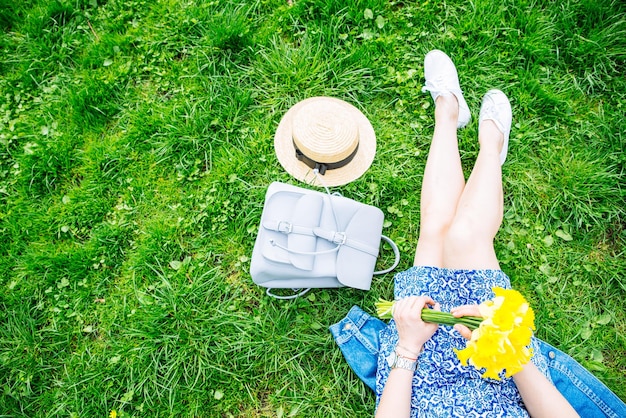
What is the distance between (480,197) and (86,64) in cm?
339

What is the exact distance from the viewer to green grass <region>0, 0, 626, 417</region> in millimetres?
3234

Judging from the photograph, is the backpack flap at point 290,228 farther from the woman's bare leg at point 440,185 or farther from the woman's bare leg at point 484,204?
the woman's bare leg at point 484,204

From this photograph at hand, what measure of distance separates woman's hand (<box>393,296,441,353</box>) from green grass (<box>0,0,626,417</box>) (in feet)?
3.03

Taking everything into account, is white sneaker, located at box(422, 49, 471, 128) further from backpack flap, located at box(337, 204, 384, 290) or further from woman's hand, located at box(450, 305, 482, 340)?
woman's hand, located at box(450, 305, 482, 340)

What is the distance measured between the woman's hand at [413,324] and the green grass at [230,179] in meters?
0.92

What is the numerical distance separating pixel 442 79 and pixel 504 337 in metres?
2.41

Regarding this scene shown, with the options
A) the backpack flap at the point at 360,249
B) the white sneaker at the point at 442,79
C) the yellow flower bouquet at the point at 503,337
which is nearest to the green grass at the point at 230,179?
the white sneaker at the point at 442,79

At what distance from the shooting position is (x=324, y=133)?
3.11 m

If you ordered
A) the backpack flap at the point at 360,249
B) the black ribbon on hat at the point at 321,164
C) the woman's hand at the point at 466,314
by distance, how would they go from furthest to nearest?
the black ribbon on hat at the point at 321,164
the backpack flap at the point at 360,249
the woman's hand at the point at 466,314

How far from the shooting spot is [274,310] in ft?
10.9

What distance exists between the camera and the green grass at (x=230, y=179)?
3234 millimetres

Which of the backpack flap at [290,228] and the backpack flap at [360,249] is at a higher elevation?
the backpack flap at [290,228]

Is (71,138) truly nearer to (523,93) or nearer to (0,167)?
(0,167)

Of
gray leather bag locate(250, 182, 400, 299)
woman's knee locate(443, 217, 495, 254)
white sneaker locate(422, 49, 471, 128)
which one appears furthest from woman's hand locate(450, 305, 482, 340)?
white sneaker locate(422, 49, 471, 128)
